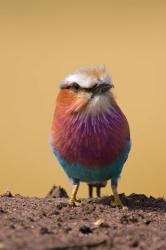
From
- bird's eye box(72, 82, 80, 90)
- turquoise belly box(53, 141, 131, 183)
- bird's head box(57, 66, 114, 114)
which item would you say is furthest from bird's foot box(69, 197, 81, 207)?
bird's eye box(72, 82, 80, 90)

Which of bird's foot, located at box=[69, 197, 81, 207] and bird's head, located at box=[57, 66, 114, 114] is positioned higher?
bird's head, located at box=[57, 66, 114, 114]

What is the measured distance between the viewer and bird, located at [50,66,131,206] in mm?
4113

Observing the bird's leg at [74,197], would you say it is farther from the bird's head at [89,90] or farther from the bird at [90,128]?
the bird's head at [89,90]

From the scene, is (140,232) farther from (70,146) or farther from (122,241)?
(70,146)

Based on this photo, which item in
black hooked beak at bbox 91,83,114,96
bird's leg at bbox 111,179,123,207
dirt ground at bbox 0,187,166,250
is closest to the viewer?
Answer: dirt ground at bbox 0,187,166,250

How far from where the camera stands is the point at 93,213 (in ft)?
13.3

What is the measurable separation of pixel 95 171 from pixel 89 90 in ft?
1.71

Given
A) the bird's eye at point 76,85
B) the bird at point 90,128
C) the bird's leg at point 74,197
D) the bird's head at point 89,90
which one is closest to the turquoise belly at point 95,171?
the bird at point 90,128

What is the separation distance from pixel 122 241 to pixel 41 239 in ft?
1.25

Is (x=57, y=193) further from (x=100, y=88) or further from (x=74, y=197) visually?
(x=100, y=88)

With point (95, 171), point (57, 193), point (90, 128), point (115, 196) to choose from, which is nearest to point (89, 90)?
point (90, 128)

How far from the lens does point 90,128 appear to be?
13.7 ft

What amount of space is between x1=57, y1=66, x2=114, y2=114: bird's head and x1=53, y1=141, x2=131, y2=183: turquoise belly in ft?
1.14

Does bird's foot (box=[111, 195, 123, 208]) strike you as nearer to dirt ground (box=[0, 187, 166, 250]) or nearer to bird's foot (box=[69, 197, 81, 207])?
dirt ground (box=[0, 187, 166, 250])
